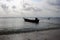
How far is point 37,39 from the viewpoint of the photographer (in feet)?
18.7

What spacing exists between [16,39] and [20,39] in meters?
0.18

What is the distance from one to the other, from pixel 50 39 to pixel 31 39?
2.82ft

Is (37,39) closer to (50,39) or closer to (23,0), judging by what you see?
(50,39)

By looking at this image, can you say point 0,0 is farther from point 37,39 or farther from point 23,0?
point 37,39

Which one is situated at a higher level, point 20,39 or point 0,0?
point 0,0

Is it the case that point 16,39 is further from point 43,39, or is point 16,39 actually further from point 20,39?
point 43,39

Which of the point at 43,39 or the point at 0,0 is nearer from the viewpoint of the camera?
the point at 43,39

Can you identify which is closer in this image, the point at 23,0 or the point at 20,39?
the point at 20,39

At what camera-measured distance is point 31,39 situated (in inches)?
225

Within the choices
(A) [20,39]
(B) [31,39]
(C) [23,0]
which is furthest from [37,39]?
(C) [23,0]

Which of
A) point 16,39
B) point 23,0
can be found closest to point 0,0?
point 23,0

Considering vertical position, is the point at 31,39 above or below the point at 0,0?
below

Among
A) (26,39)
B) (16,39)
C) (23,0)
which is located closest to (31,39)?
(26,39)

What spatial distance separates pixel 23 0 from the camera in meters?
13.2
